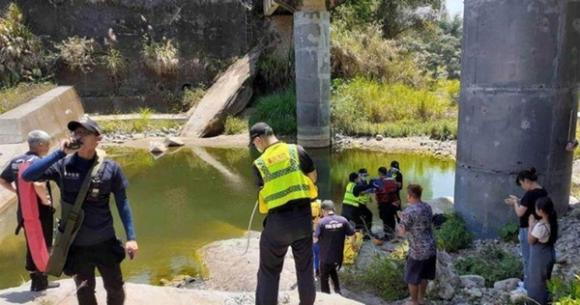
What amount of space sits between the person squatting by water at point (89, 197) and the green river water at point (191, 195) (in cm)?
320

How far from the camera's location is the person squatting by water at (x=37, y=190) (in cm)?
450

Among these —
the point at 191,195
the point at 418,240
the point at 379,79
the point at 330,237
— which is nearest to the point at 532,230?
the point at 418,240

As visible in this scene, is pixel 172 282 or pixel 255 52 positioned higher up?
pixel 255 52

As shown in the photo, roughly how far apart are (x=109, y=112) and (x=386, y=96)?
10785mm

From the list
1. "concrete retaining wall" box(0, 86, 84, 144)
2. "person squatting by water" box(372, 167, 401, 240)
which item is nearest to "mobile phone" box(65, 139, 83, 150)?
"person squatting by water" box(372, 167, 401, 240)

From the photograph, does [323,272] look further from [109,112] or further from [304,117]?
[109,112]

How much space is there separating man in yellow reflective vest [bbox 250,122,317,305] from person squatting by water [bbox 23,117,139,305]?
103 centimetres

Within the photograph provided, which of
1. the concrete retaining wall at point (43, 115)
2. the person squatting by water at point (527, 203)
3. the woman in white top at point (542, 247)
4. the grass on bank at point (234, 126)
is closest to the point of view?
the woman in white top at point (542, 247)

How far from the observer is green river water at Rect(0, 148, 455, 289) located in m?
7.55

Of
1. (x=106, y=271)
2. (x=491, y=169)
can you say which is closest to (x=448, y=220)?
(x=491, y=169)

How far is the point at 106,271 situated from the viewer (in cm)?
385

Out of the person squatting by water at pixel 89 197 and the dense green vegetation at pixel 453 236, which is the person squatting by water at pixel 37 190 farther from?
the dense green vegetation at pixel 453 236

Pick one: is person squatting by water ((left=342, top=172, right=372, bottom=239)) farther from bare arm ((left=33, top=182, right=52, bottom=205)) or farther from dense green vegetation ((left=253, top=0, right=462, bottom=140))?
dense green vegetation ((left=253, top=0, right=462, bottom=140))

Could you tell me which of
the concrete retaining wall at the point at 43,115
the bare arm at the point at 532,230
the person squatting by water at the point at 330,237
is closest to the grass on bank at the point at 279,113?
the concrete retaining wall at the point at 43,115
